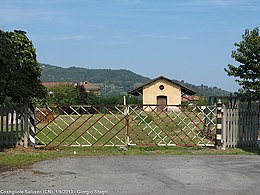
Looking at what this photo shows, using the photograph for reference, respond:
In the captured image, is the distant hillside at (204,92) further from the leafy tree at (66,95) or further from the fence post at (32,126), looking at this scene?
the fence post at (32,126)

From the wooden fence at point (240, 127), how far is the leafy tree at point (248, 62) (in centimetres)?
703

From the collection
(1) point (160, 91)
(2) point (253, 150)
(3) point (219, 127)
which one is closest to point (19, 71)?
(3) point (219, 127)

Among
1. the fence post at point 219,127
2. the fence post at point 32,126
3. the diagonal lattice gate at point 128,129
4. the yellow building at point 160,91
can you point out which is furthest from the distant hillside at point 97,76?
the fence post at point 32,126

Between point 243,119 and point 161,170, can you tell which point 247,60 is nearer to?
point 243,119

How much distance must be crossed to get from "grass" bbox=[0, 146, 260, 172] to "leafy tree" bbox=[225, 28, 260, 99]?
862 cm

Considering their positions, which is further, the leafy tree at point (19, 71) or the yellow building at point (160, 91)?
the yellow building at point (160, 91)

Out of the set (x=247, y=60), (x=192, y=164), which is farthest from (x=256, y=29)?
(x=192, y=164)

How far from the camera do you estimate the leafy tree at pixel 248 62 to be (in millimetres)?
21562

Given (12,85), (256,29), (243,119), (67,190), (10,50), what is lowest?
(67,190)

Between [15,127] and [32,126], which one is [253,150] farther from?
[15,127]

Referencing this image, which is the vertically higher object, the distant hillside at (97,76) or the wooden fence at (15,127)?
the distant hillside at (97,76)

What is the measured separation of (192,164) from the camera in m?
10.3

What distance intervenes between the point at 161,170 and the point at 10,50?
551cm

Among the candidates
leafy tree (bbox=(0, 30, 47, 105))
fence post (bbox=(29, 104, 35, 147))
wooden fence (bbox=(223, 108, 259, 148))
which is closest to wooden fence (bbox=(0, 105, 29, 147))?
fence post (bbox=(29, 104, 35, 147))
